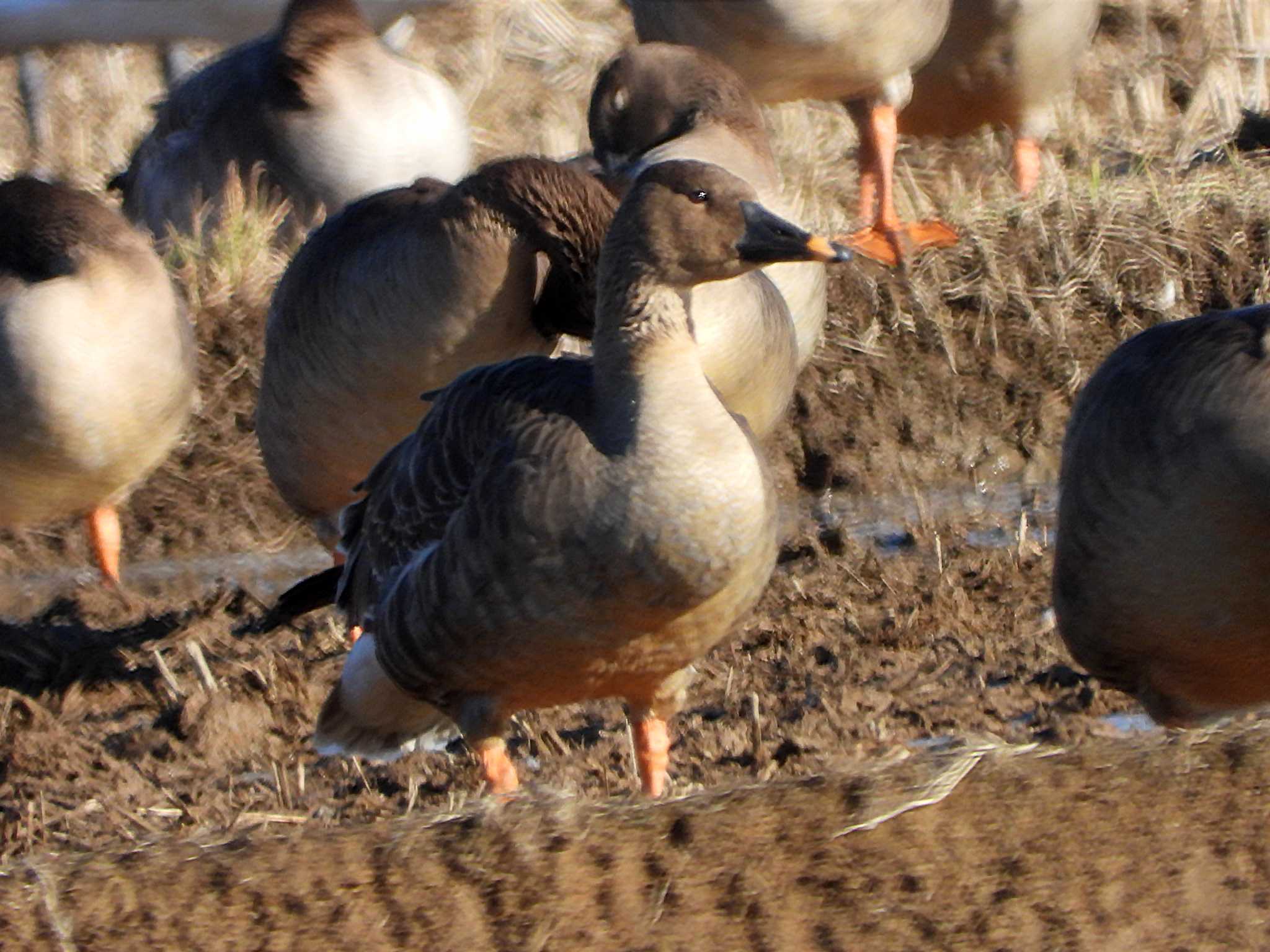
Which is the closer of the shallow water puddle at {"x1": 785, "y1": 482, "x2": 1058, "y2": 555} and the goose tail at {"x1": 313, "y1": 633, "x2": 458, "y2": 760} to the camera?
the goose tail at {"x1": 313, "y1": 633, "x2": 458, "y2": 760}

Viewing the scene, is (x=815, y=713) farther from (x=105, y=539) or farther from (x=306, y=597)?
(x=105, y=539)

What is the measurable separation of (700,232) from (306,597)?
5.43 feet

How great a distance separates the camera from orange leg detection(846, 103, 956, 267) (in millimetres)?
8234

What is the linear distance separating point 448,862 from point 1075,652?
1.84 metres

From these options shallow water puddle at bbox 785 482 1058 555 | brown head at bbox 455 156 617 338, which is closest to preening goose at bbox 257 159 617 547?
brown head at bbox 455 156 617 338

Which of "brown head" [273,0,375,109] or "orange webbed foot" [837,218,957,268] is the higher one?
"brown head" [273,0,375,109]

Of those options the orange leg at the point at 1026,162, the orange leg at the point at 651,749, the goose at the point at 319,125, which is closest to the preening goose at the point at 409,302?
the orange leg at the point at 651,749

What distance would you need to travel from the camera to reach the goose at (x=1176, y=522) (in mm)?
4551

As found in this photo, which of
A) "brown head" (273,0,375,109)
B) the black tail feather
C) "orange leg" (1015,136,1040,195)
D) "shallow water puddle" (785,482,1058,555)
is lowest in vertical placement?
"shallow water puddle" (785,482,1058,555)

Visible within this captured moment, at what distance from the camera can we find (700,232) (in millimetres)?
4527

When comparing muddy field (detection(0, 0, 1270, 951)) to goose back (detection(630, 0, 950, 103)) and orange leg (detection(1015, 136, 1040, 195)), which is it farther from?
goose back (detection(630, 0, 950, 103))

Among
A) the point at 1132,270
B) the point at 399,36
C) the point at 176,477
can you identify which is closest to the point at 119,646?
the point at 176,477

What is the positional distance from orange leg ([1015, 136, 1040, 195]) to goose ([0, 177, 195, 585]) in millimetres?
4391

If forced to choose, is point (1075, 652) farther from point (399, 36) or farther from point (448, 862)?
point (399, 36)
